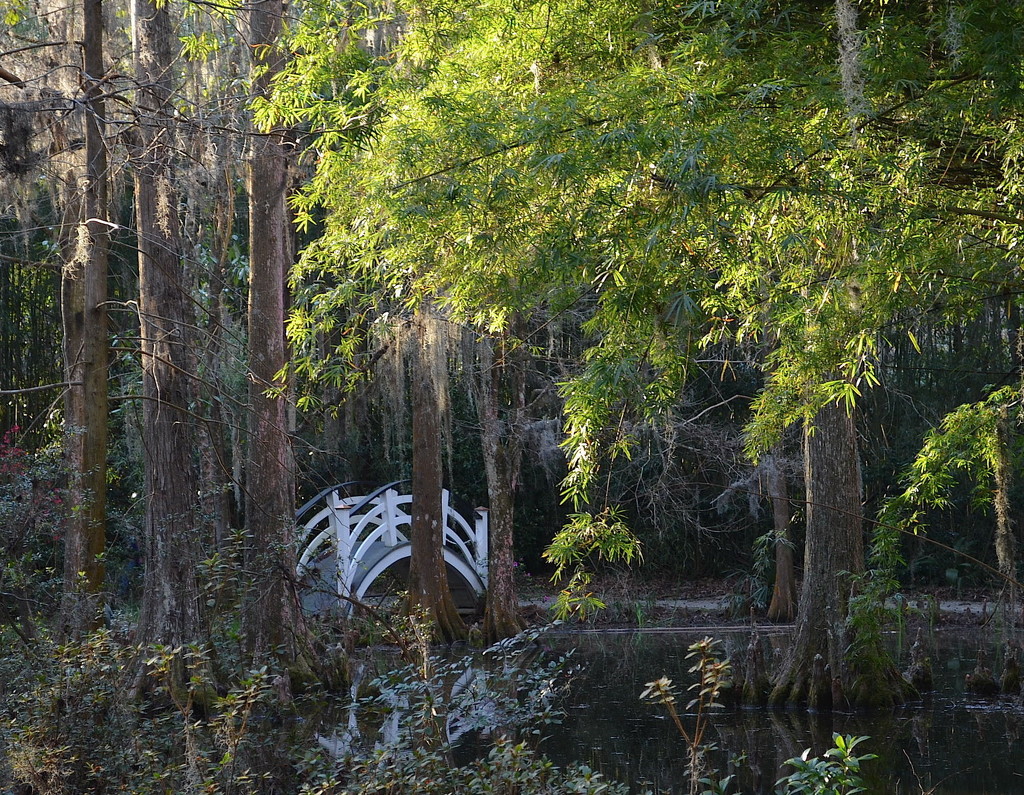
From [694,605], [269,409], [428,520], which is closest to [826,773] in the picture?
[269,409]

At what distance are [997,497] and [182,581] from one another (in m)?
6.81

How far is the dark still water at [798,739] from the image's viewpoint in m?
7.61

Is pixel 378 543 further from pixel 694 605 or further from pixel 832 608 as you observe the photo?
pixel 832 608

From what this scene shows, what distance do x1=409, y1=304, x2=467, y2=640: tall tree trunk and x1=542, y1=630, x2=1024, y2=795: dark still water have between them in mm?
3009

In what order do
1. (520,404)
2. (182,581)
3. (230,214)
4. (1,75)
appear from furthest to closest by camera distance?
(520,404), (230,214), (182,581), (1,75)

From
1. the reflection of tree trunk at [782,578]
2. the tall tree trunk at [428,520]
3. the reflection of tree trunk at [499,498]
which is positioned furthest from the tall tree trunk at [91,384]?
the reflection of tree trunk at [782,578]

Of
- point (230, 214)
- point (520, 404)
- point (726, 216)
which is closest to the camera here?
point (726, 216)

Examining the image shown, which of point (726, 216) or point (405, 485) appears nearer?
point (726, 216)

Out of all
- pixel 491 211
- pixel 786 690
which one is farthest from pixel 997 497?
pixel 491 211

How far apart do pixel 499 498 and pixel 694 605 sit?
16.5 ft

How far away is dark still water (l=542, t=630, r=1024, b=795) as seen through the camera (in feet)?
25.0

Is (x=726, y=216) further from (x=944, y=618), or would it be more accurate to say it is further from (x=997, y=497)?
(x=944, y=618)

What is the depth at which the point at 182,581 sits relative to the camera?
28.4ft

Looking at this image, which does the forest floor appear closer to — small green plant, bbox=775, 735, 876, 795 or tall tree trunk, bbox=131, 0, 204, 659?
tall tree trunk, bbox=131, 0, 204, 659
